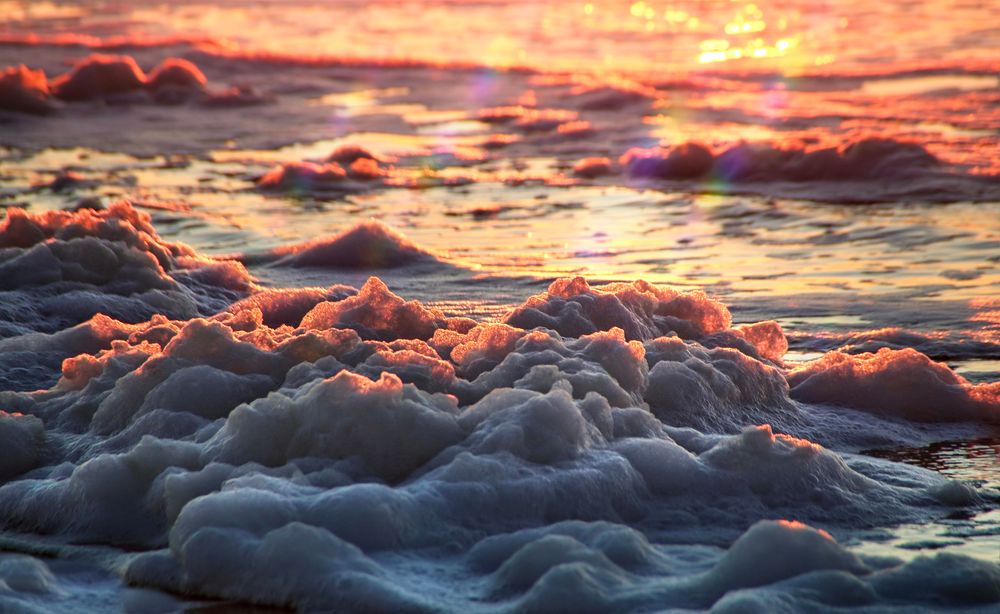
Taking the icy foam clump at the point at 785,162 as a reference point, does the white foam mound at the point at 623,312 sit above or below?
above

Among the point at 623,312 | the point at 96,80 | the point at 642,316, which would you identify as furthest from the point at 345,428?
the point at 96,80

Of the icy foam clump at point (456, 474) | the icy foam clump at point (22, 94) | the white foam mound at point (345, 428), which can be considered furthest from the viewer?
the icy foam clump at point (22, 94)

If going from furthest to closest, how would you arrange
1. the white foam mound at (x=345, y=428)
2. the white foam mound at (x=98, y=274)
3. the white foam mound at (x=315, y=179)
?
the white foam mound at (x=315, y=179)
the white foam mound at (x=98, y=274)
the white foam mound at (x=345, y=428)

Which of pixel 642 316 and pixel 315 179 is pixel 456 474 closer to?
pixel 642 316

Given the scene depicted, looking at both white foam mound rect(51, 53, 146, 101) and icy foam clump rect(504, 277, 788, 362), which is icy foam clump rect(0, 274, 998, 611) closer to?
icy foam clump rect(504, 277, 788, 362)

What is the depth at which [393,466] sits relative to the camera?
12.0 feet

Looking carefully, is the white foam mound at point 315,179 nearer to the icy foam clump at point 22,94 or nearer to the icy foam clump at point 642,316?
the icy foam clump at point 22,94

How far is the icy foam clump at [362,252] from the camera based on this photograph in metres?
7.45

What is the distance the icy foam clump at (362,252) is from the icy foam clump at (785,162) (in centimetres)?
346

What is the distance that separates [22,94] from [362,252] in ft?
28.0

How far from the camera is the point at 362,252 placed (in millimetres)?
7551

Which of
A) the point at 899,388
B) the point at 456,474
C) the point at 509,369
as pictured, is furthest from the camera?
the point at 899,388

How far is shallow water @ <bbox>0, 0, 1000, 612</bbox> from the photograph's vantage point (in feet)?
10.5

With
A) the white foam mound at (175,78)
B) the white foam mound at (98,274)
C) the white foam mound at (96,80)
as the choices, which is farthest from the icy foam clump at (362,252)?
the white foam mound at (175,78)
